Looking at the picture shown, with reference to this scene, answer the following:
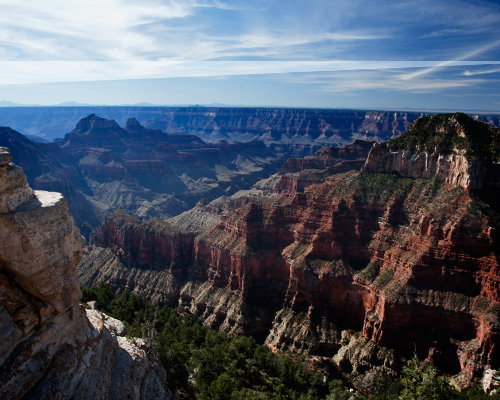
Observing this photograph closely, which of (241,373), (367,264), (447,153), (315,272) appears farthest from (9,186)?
(447,153)

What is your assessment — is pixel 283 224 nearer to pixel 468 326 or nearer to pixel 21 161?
pixel 468 326

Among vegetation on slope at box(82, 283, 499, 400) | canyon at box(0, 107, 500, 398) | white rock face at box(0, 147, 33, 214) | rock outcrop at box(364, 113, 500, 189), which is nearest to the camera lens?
white rock face at box(0, 147, 33, 214)

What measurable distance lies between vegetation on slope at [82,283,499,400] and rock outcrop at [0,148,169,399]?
12216 millimetres

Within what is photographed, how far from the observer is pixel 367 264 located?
58656 millimetres

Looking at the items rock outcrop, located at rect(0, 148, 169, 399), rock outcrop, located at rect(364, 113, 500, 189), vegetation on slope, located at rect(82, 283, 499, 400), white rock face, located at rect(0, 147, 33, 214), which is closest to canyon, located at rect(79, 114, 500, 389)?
rock outcrop, located at rect(364, 113, 500, 189)

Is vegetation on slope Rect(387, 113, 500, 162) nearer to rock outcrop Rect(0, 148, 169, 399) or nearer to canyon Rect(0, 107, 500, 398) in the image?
canyon Rect(0, 107, 500, 398)

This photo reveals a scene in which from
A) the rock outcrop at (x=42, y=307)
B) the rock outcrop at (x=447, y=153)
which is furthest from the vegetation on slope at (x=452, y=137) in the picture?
the rock outcrop at (x=42, y=307)

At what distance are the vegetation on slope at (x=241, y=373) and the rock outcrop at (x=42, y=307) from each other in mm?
12216

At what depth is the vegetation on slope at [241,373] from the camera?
3647cm

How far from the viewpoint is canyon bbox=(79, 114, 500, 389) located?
47500 millimetres

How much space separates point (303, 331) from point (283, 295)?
10.0 meters

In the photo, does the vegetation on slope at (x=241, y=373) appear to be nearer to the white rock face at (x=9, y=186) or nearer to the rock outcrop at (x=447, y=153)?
the white rock face at (x=9, y=186)

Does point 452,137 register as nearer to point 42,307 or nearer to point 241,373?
point 241,373

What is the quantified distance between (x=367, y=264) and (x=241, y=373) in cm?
2839
